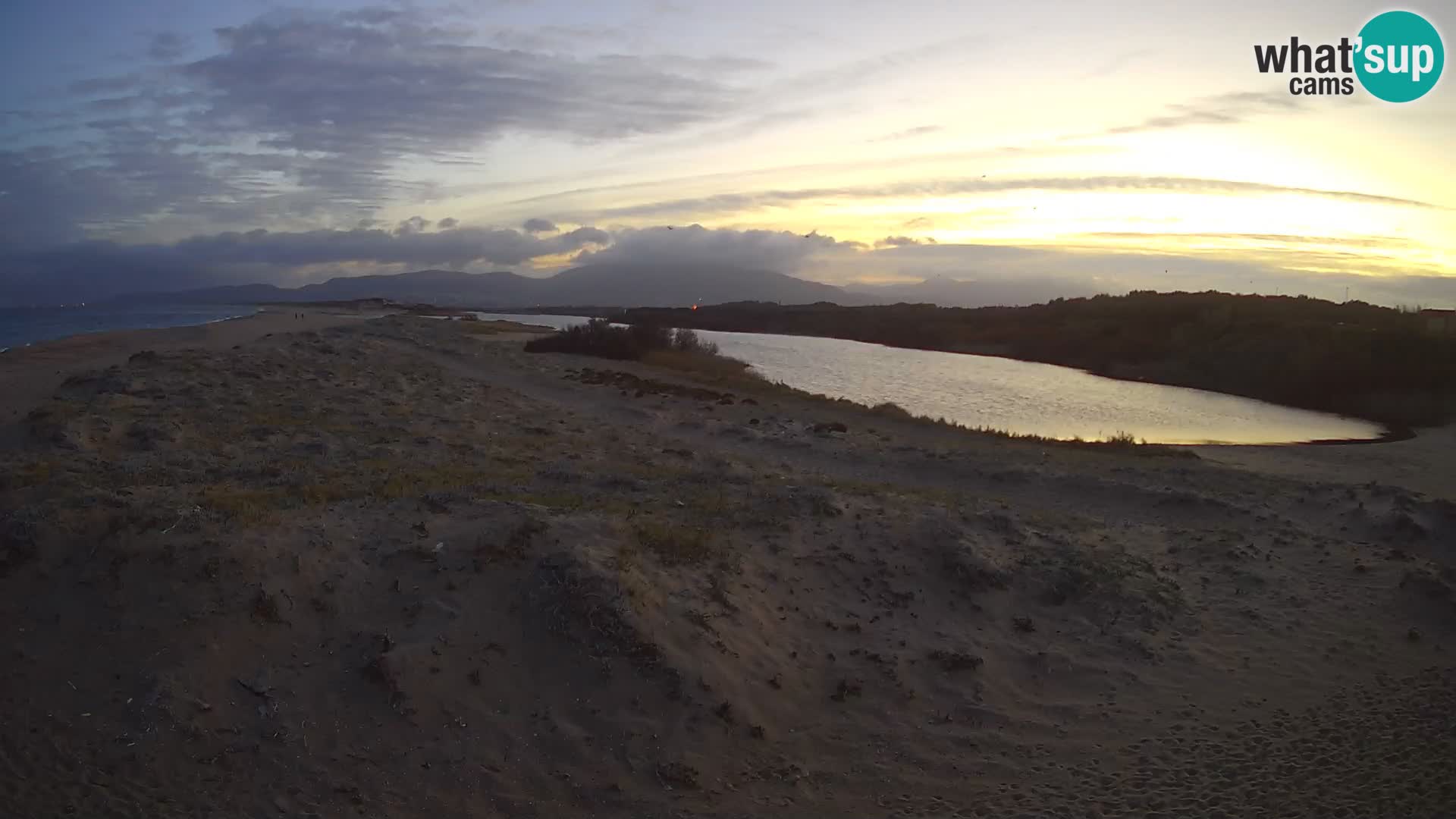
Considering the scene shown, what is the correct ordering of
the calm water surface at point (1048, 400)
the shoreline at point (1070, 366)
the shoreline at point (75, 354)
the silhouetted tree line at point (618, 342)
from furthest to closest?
the silhouetted tree line at point (618, 342), the shoreline at point (1070, 366), the calm water surface at point (1048, 400), the shoreline at point (75, 354)

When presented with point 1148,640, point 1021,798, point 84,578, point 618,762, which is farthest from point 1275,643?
point 84,578

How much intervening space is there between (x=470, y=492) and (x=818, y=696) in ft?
16.8

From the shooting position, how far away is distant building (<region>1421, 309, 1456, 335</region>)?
3738 centimetres

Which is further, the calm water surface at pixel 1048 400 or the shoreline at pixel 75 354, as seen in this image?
the calm water surface at pixel 1048 400

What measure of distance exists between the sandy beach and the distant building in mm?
32513

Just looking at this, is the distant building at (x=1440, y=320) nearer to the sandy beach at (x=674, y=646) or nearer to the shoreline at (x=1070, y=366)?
the shoreline at (x=1070, y=366)

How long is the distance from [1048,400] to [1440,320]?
Result: 23.5 metres

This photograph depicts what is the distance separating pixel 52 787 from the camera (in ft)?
17.2

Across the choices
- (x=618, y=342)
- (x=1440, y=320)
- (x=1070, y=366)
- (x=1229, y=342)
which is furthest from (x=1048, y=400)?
(x=1440, y=320)

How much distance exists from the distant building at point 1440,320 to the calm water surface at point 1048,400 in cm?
978

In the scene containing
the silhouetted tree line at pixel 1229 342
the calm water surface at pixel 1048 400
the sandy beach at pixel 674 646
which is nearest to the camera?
the sandy beach at pixel 674 646

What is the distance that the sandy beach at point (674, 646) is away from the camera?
5.93 m

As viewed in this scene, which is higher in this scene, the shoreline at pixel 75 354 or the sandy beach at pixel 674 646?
the shoreline at pixel 75 354

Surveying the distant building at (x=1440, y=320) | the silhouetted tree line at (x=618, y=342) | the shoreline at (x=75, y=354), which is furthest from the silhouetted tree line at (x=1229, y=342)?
the shoreline at (x=75, y=354)
